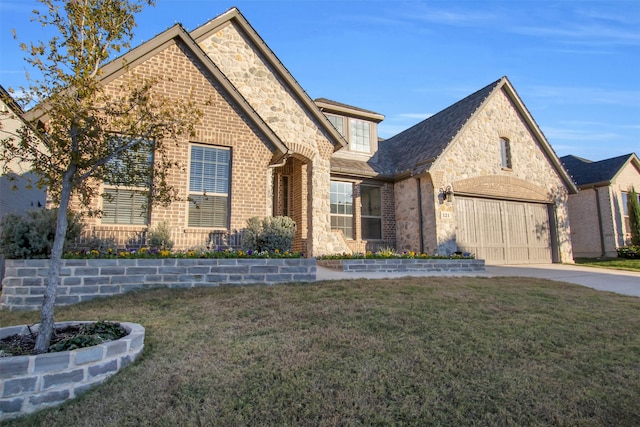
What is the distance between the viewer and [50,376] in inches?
127

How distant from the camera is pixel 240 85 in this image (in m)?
12.4

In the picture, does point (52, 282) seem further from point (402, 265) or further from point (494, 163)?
point (494, 163)

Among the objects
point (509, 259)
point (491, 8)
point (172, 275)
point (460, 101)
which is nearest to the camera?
point (172, 275)

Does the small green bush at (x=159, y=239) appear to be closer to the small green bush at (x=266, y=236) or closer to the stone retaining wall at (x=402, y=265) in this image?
the small green bush at (x=266, y=236)

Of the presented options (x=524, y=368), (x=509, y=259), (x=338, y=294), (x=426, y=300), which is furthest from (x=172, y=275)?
(x=509, y=259)

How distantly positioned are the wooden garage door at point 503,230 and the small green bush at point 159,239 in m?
10.8

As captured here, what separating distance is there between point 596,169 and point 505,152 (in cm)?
872

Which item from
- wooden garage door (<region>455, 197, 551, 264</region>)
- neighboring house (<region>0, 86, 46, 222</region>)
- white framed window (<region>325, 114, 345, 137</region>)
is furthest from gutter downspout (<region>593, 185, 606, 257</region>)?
neighboring house (<region>0, 86, 46, 222</region>)

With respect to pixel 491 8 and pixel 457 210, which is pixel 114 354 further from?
pixel 457 210

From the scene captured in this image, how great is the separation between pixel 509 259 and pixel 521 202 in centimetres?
280

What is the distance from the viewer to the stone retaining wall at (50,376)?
309 cm

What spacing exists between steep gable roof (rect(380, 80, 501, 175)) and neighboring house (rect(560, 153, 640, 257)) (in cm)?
911

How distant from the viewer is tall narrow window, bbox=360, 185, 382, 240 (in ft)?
51.1

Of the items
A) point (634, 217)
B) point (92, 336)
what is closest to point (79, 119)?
point (92, 336)
